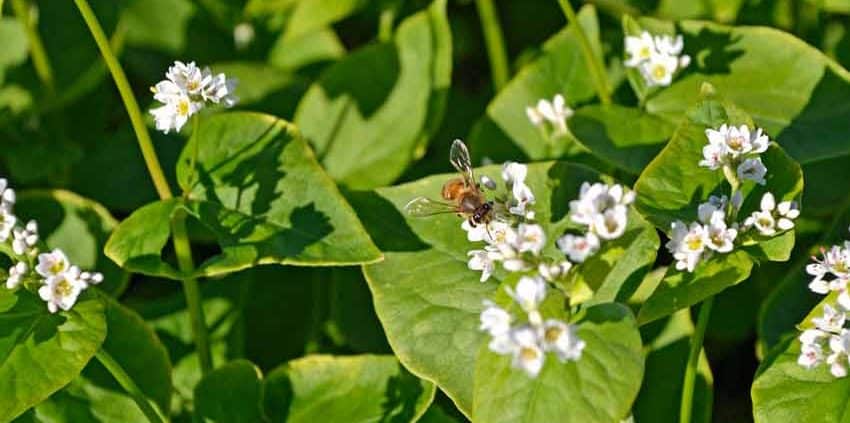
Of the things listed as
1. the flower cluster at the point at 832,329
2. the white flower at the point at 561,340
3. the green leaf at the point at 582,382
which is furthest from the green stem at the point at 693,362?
the white flower at the point at 561,340

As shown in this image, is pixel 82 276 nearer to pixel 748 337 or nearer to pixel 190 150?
pixel 190 150

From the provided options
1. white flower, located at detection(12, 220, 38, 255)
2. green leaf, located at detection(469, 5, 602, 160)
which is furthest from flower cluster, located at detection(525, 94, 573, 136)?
white flower, located at detection(12, 220, 38, 255)

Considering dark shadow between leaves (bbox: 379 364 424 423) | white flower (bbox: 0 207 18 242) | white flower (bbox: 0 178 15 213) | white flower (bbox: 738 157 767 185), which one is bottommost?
dark shadow between leaves (bbox: 379 364 424 423)

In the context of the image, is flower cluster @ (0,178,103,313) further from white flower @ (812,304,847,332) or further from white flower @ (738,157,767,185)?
white flower @ (812,304,847,332)

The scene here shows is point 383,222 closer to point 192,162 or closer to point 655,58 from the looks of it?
point 192,162

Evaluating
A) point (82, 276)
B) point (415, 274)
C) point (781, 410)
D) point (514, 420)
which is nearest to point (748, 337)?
point (781, 410)
